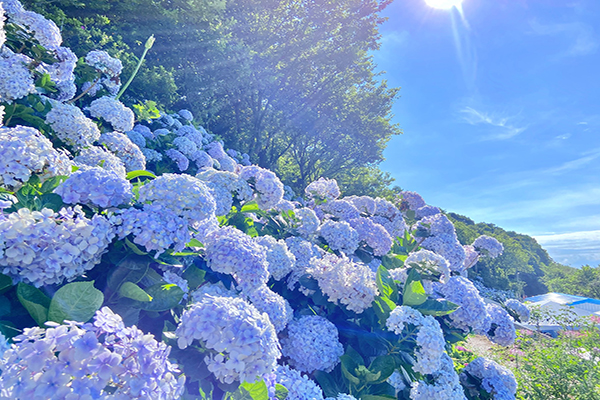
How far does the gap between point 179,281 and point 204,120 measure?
498 inches

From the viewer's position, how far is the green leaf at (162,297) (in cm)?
126

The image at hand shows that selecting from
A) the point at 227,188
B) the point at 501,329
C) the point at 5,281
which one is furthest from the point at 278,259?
the point at 501,329

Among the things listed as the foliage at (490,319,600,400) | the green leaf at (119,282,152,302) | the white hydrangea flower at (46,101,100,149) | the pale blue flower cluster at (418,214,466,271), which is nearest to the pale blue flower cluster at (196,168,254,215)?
the white hydrangea flower at (46,101,100,149)

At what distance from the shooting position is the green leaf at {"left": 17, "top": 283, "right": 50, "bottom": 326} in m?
A: 1.04

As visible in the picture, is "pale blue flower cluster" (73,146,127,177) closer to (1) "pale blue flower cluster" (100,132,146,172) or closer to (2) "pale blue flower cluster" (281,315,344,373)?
(1) "pale blue flower cluster" (100,132,146,172)

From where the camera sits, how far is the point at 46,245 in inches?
44.1

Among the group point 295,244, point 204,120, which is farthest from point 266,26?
point 295,244

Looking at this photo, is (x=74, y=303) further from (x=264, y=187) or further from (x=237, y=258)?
(x=264, y=187)

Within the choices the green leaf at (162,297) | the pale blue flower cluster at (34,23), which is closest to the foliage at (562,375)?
the green leaf at (162,297)

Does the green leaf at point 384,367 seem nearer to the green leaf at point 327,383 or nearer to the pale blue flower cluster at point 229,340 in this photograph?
the green leaf at point 327,383

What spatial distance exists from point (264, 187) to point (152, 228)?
1.78 metres

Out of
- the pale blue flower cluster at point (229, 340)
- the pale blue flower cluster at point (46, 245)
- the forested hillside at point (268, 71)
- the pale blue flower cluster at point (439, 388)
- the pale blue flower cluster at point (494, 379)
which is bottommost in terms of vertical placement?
the pale blue flower cluster at point (494, 379)

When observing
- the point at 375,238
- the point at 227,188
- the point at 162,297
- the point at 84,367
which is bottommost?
the point at 84,367

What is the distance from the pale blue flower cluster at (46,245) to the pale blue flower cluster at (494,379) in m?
3.14
